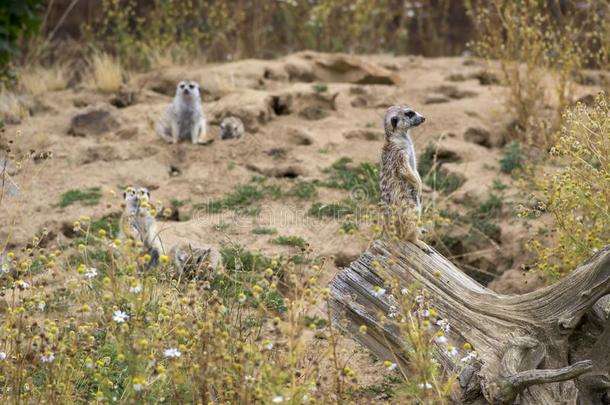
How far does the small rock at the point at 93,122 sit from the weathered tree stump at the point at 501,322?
5108mm

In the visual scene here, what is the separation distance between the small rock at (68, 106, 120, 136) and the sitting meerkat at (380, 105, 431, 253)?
15.4ft

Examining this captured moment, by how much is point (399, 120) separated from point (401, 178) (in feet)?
1.24

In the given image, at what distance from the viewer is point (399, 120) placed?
5121 millimetres

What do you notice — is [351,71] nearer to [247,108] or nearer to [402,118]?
[247,108]

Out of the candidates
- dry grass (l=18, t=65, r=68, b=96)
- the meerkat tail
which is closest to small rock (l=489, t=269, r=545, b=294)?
the meerkat tail

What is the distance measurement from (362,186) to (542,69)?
2365mm

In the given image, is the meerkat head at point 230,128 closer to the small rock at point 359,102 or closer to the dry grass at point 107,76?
the small rock at point 359,102

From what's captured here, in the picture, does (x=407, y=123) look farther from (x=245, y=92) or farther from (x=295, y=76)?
(x=295, y=76)

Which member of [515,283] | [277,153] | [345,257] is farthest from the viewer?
[277,153]

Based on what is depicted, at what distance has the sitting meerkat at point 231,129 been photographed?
8.93 meters

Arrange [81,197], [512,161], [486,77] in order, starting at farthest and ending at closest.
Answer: [486,77]
[512,161]
[81,197]

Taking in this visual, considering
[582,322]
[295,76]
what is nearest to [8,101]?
[295,76]

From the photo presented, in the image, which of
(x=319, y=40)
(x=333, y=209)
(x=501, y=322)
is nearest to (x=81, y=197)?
(x=333, y=209)

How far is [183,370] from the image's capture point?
3.83 meters
